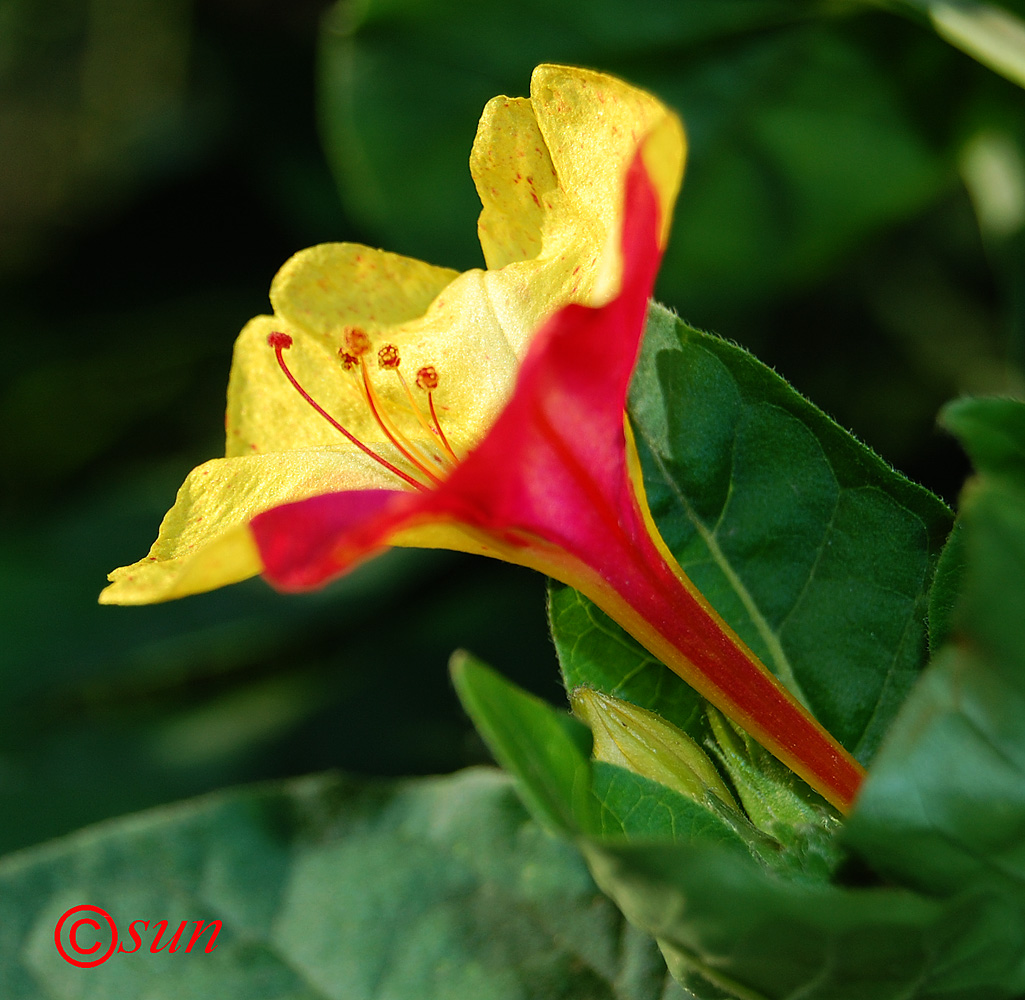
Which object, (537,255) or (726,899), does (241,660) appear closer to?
(537,255)

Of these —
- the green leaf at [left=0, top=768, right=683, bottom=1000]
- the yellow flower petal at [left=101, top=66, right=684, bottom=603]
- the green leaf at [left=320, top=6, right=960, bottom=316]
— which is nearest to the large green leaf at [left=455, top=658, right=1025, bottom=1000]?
the yellow flower petal at [left=101, top=66, right=684, bottom=603]

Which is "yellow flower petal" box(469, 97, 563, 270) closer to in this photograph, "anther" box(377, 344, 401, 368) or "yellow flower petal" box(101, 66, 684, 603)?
"yellow flower petal" box(101, 66, 684, 603)

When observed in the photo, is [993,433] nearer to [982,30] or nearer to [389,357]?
[389,357]

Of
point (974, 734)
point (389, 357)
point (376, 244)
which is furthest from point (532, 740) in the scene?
point (376, 244)

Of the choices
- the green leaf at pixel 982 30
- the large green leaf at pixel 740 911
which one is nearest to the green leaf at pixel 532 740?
the large green leaf at pixel 740 911

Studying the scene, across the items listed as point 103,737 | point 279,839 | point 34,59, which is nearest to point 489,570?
point 103,737
